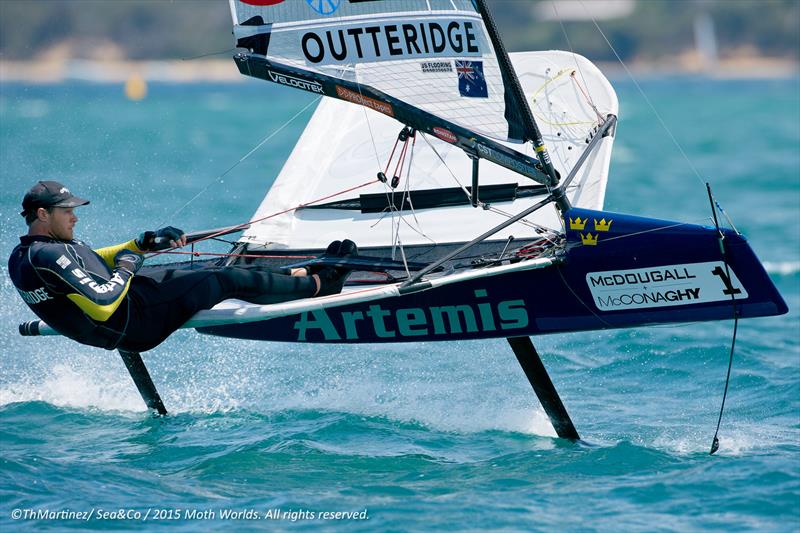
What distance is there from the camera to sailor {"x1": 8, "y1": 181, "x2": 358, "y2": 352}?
14.9 ft

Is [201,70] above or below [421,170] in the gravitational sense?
above

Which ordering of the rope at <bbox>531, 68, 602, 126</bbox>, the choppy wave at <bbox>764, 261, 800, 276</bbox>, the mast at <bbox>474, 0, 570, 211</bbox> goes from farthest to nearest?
the choppy wave at <bbox>764, 261, 800, 276</bbox>, the rope at <bbox>531, 68, 602, 126</bbox>, the mast at <bbox>474, 0, 570, 211</bbox>

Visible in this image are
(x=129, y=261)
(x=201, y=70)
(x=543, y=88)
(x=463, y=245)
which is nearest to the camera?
(x=129, y=261)

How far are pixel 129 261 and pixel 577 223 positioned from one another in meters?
1.94

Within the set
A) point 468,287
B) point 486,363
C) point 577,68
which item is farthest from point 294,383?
point 577,68

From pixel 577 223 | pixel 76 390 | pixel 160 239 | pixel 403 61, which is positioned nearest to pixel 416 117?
pixel 403 61

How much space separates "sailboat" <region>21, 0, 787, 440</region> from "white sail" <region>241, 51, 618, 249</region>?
3cm

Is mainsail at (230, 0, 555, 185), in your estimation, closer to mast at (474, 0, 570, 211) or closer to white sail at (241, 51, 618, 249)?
mast at (474, 0, 570, 211)

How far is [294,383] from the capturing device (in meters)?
6.39

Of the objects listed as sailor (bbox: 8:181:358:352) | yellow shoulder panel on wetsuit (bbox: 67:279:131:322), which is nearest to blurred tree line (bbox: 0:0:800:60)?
sailor (bbox: 8:181:358:352)

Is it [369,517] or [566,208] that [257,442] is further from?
[566,208]

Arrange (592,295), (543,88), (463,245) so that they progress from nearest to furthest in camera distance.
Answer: (592,295), (463,245), (543,88)

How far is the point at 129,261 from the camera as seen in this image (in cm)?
482

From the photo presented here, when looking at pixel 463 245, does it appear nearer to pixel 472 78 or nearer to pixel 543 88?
pixel 472 78
